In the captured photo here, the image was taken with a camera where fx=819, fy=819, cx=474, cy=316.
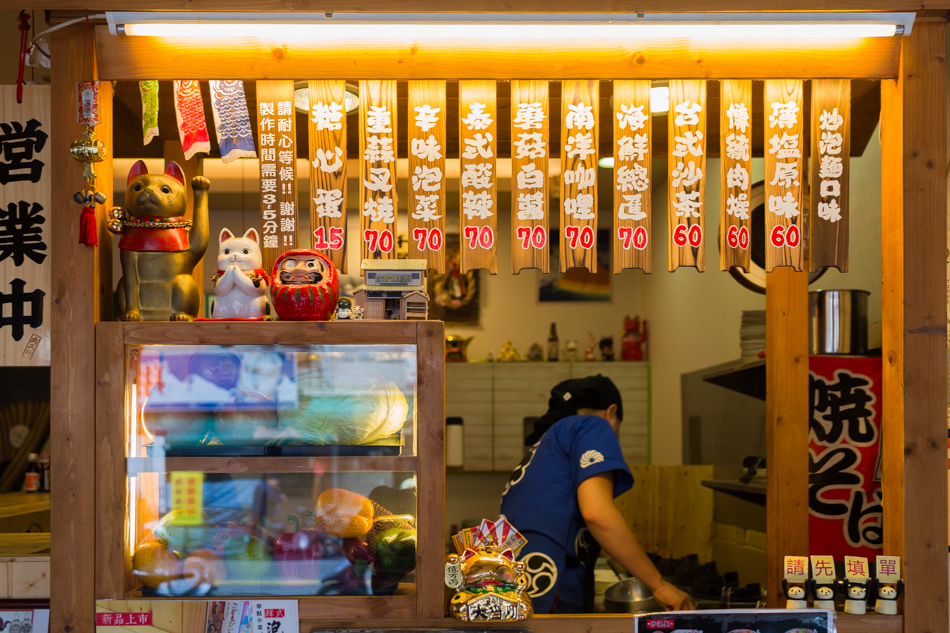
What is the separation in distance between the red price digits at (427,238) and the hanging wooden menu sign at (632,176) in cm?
54

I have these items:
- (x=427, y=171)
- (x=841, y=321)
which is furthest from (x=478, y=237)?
(x=841, y=321)

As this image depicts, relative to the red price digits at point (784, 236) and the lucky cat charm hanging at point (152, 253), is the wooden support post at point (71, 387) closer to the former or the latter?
the lucky cat charm hanging at point (152, 253)

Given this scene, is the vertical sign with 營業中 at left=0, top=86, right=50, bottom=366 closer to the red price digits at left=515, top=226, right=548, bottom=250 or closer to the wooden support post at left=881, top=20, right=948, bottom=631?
the red price digits at left=515, top=226, right=548, bottom=250

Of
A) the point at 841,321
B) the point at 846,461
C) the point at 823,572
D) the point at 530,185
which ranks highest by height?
the point at 530,185

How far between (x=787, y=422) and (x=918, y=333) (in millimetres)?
1045

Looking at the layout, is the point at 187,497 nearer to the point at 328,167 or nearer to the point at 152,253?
the point at 152,253

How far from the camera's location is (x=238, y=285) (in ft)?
7.89

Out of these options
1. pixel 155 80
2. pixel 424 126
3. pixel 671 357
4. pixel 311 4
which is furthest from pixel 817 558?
pixel 671 357

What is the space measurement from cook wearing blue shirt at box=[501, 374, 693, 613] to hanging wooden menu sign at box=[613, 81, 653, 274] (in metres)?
0.72

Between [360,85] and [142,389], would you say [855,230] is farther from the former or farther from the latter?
[142,389]

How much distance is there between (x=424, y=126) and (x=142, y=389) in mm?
1149

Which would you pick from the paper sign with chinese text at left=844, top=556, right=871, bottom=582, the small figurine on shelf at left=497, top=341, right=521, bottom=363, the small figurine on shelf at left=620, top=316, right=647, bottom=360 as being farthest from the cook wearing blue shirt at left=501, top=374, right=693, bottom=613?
the small figurine on shelf at left=620, top=316, right=647, bottom=360

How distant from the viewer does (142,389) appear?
240 cm

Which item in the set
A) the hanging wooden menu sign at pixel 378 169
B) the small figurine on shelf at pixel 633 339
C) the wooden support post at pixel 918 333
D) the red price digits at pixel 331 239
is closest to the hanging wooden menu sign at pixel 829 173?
the wooden support post at pixel 918 333
